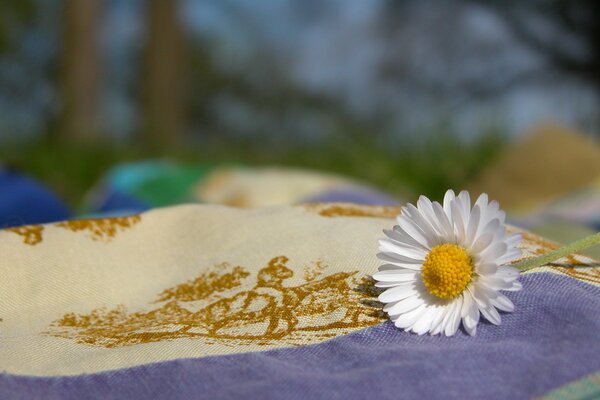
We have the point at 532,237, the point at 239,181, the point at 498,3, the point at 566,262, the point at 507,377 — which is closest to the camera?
the point at 507,377

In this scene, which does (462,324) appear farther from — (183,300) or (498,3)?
(498,3)

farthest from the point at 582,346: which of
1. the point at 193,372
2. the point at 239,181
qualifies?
the point at 239,181

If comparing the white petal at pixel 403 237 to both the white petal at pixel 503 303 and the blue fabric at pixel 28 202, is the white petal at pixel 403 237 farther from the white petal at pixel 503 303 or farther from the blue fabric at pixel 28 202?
the blue fabric at pixel 28 202

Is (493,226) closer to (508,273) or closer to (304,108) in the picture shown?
(508,273)

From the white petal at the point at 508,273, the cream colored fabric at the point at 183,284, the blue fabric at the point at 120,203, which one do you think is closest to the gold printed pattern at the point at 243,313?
the cream colored fabric at the point at 183,284

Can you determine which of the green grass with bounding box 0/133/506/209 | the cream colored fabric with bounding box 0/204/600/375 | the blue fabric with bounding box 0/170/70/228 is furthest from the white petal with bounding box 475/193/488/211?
the green grass with bounding box 0/133/506/209

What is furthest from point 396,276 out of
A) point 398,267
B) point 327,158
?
point 327,158

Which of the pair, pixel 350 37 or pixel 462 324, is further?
pixel 350 37
